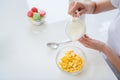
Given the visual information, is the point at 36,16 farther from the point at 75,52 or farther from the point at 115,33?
the point at 115,33

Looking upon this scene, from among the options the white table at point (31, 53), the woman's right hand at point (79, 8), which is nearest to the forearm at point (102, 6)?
the woman's right hand at point (79, 8)

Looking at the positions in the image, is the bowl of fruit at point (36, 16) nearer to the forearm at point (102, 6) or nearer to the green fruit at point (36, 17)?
the green fruit at point (36, 17)

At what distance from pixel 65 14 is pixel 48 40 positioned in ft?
0.63

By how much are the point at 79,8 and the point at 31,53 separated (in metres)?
0.28

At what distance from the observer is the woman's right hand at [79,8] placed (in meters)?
0.80

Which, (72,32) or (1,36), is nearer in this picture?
(72,32)

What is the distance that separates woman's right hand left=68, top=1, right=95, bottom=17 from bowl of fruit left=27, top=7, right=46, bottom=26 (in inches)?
5.8

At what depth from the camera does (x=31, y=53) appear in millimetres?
795

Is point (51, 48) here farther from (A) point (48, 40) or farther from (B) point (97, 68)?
(B) point (97, 68)

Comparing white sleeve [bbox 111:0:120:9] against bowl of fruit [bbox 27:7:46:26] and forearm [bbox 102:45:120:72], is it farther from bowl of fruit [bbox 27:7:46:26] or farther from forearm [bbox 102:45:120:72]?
bowl of fruit [bbox 27:7:46:26]

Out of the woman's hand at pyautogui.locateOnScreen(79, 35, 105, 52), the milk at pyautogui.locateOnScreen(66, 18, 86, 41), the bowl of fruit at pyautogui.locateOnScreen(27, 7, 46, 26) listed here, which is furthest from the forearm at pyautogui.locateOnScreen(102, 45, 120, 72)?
the bowl of fruit at pyautogui.locateOnScreen(27, 7, 46, 26)

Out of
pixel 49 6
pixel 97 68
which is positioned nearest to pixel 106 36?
pixel 97 68

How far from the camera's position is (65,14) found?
0.96 m

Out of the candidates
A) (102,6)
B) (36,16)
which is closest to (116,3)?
(102,6)
